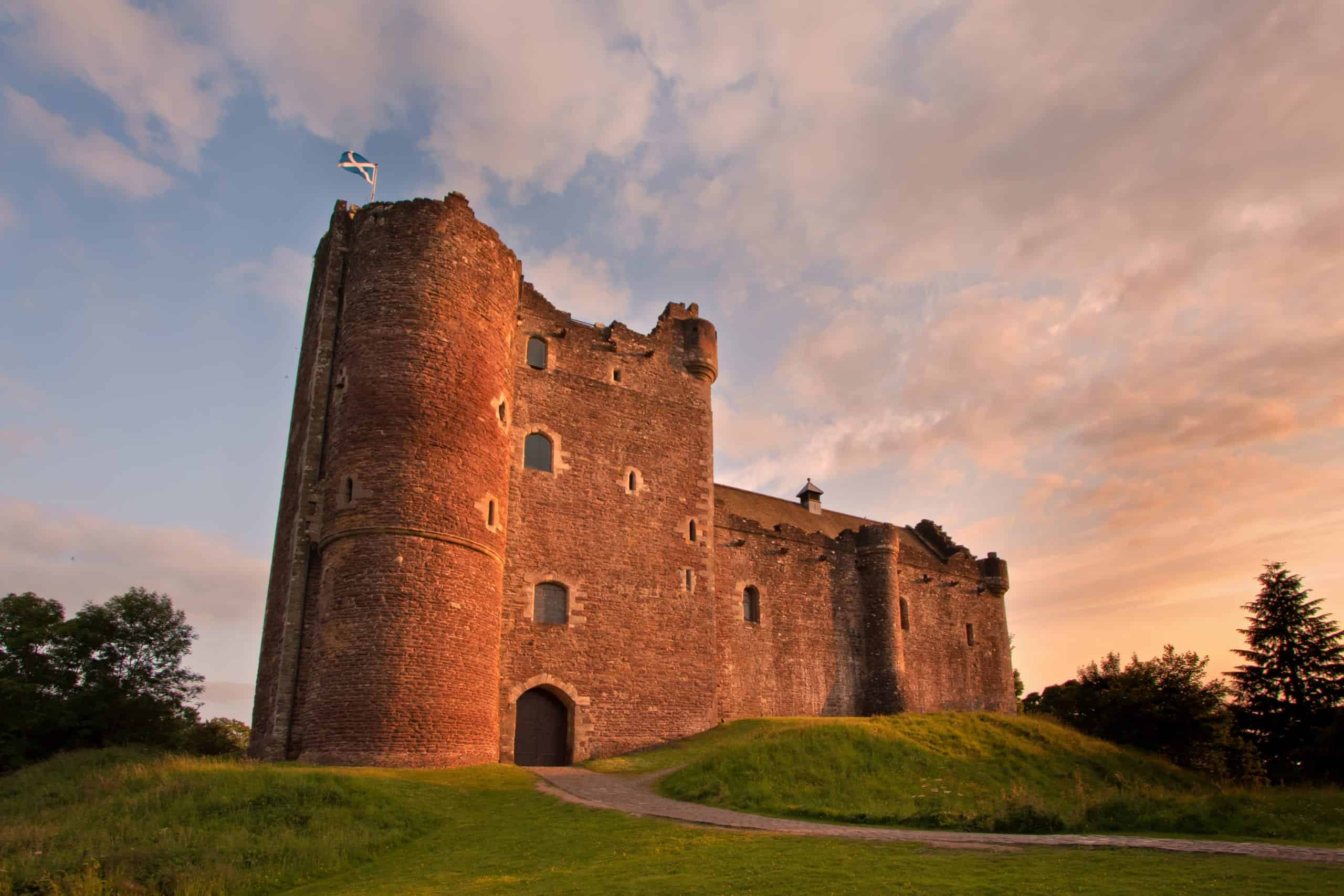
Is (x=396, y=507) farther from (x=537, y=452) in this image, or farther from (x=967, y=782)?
(x=967, y=782)

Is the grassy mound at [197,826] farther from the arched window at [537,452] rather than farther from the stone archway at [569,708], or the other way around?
the arched window at [537,452]

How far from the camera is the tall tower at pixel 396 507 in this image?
67.8ft

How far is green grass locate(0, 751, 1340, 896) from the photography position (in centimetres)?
1002

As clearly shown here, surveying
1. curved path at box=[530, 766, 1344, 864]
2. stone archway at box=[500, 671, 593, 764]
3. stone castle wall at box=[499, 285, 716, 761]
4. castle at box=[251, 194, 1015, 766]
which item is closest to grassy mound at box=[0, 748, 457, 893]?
castle at box=[251, 194, 1015, 766]

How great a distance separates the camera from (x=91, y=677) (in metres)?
28.2

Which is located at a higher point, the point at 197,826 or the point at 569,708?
the point at 569,708

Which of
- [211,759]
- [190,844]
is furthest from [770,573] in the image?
[190,844]

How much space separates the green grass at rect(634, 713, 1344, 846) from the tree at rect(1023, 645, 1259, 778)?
7.11ft

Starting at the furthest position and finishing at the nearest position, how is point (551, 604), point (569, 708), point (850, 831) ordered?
1. point (551, 604)
2. point (569, 708)
3. point (850, 831)

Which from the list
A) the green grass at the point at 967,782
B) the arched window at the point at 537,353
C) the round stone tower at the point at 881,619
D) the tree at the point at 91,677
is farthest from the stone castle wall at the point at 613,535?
the tree at the point at 91,677

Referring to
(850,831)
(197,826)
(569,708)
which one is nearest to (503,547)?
(569,708)

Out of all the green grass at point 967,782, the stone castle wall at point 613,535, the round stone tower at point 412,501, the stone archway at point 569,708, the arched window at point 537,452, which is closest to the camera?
the green grass at point 967,782

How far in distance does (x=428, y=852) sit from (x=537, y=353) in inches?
661

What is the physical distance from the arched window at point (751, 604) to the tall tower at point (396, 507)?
11.1 metres
